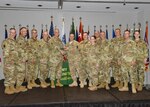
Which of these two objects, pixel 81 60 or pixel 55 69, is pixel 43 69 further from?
pixel 81 60

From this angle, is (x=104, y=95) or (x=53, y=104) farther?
(x=104, y=95)

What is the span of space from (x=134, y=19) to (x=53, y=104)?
4.54 m

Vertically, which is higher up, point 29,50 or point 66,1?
point 66,1

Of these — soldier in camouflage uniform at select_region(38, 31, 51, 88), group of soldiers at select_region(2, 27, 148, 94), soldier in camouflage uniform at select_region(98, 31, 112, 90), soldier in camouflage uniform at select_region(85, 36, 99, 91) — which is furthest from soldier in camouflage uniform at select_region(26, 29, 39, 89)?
soldier in camouflage uniform at select_region(98, 31, 112, 90)

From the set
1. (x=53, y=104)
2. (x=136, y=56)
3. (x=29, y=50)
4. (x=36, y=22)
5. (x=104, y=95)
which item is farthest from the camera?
(x=36, y=22)

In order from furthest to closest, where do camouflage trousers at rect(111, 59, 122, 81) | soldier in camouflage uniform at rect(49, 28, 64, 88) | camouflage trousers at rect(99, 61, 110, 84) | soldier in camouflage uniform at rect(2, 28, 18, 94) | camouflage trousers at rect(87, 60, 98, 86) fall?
1. camouflage trousers at rect(111, 59, 122, 81)
2. soldier in camouflage uniform at rect(49, 28, 64, 88)
3. camouflage trousers at rect(99, 61, 110, 84)
4. camouflage trousers at rect(87, 60, 98, 86)
5. soldier in camouflage uniform at rect(2, 28, 18, 94)

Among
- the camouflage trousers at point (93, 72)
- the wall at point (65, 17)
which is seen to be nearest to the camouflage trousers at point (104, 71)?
the camouflage trousers at point (93, 72)

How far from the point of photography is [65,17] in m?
6.62

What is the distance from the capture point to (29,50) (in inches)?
187

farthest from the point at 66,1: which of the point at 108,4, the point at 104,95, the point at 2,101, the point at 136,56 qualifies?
the point at 2,101

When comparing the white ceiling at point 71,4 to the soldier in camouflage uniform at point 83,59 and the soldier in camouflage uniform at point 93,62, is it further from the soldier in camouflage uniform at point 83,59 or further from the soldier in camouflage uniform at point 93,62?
the soldier in camouflage uniform at point 93,62

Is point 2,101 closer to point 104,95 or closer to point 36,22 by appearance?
point 104,95

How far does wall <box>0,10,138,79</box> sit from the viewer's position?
6.39 meters

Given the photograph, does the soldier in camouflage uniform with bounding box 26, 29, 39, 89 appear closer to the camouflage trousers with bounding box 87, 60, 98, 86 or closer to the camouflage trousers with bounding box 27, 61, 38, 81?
the camouflage trousers with bounding box 27, 61, 38, 81
